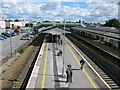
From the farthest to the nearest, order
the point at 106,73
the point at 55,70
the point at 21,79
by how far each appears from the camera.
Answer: the point at 106,73, the point at 21,79, the point at 55,70

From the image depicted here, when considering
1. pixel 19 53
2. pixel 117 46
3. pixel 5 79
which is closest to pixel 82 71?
pixel 5 79

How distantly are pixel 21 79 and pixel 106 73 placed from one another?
9.11m

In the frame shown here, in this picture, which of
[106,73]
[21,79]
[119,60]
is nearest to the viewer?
[21,79]

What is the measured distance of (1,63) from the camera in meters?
20.9

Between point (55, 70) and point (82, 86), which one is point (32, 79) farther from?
point (82, 86)

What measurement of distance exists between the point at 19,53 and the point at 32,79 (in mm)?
17194

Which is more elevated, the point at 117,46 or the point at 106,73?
the point at 117,46

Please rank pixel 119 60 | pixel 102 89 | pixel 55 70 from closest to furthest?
pixel 102 89 → pixel 55 70 → pixel 119 60

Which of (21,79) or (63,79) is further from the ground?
(63,79)

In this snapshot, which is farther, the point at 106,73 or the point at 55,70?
the point at 106,73

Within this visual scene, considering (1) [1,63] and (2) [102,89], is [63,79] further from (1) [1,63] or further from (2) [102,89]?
(1) [1,63]

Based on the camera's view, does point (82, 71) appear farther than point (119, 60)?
No

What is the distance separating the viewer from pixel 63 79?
1288 centimetres

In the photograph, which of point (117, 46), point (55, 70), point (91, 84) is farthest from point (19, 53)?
point (91, 84)
